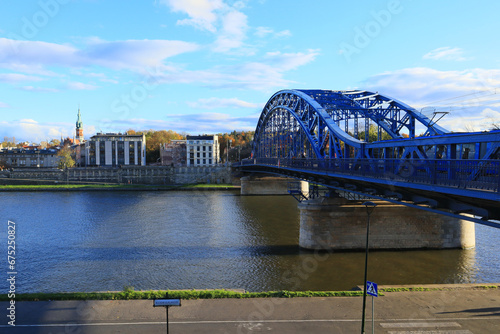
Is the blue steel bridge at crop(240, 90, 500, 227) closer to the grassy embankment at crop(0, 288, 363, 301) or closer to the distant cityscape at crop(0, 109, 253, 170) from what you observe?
the grassy embankment at crop(0, 288, 363, 301)

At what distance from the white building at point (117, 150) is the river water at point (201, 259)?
72444 mm

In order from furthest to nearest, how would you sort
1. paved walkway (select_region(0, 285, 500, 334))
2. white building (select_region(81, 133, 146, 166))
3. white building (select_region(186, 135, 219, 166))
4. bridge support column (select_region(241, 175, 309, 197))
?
white building (select_region(186, 135, 219, 166))
white building (select_region(81, 133, 146, 166))
bridge support column (select_region(241, 175, 309, 197))
paved walkway (select_region(0, 285, 500, 334))

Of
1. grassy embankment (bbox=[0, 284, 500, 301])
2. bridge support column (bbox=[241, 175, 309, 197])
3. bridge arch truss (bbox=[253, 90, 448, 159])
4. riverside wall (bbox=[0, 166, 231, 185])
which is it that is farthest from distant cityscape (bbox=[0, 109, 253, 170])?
grassy embankment (bbox=[0, 284, 500, 301])

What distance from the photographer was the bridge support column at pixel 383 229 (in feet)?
92.3

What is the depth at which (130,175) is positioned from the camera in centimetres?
9631

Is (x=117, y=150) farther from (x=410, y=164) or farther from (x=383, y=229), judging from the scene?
(x=410, y=164)

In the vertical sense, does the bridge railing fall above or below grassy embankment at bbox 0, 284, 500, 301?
above

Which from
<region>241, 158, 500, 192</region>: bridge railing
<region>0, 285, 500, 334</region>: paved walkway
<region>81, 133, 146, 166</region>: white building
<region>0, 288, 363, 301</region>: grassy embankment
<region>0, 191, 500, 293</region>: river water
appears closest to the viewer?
<region>241, 158, 500, 192</region>: bridge railing

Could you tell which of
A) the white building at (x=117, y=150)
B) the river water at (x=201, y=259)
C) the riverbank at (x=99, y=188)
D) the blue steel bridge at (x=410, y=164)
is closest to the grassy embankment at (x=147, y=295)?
the river water at (x=201, y=259)

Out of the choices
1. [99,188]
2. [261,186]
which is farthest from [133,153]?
[261,186]

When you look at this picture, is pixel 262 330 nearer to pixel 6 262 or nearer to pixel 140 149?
pixel 6 262

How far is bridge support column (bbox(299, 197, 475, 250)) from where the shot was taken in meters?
28.1

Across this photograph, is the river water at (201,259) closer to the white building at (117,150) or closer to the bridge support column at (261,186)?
the bridge support column at (261,186)

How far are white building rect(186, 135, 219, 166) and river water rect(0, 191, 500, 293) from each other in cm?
7342
